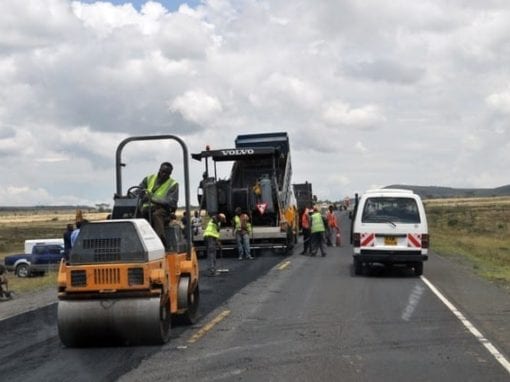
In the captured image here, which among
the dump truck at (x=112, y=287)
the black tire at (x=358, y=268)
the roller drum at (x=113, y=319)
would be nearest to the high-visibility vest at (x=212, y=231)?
the black tire at (x=358, y=268)

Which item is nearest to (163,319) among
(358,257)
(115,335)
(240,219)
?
(115,335)

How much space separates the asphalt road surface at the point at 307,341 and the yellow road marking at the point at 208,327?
→ 0.05ft

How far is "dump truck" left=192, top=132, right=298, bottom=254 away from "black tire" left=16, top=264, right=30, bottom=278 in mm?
12335

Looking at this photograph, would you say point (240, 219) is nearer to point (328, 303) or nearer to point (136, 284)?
point (328, 303)

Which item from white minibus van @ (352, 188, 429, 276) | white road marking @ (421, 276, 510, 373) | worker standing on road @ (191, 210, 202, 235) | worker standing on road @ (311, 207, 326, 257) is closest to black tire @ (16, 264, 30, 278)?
worker standing on road @ (191, 210, 202, 235)

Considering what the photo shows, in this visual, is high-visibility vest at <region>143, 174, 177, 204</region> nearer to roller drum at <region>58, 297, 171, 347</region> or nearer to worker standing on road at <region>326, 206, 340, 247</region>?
roller drum at <region>58, 297, 171, 347</region>

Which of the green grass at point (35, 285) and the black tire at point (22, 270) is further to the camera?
the black tire at point (22, 270)

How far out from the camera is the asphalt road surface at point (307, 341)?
7.91 metres

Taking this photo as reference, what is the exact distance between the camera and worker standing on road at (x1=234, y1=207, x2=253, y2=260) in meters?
25.0

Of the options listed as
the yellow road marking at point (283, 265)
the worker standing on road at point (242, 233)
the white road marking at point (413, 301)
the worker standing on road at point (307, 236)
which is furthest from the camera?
the worker standing on road at point (307, 236)

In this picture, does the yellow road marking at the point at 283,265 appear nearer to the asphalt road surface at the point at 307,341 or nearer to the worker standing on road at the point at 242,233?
the worker standing on road at the point at 242,233

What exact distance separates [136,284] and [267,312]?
3.73 metres

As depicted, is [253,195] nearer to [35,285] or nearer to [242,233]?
[242,233]

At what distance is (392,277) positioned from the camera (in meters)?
18.5
